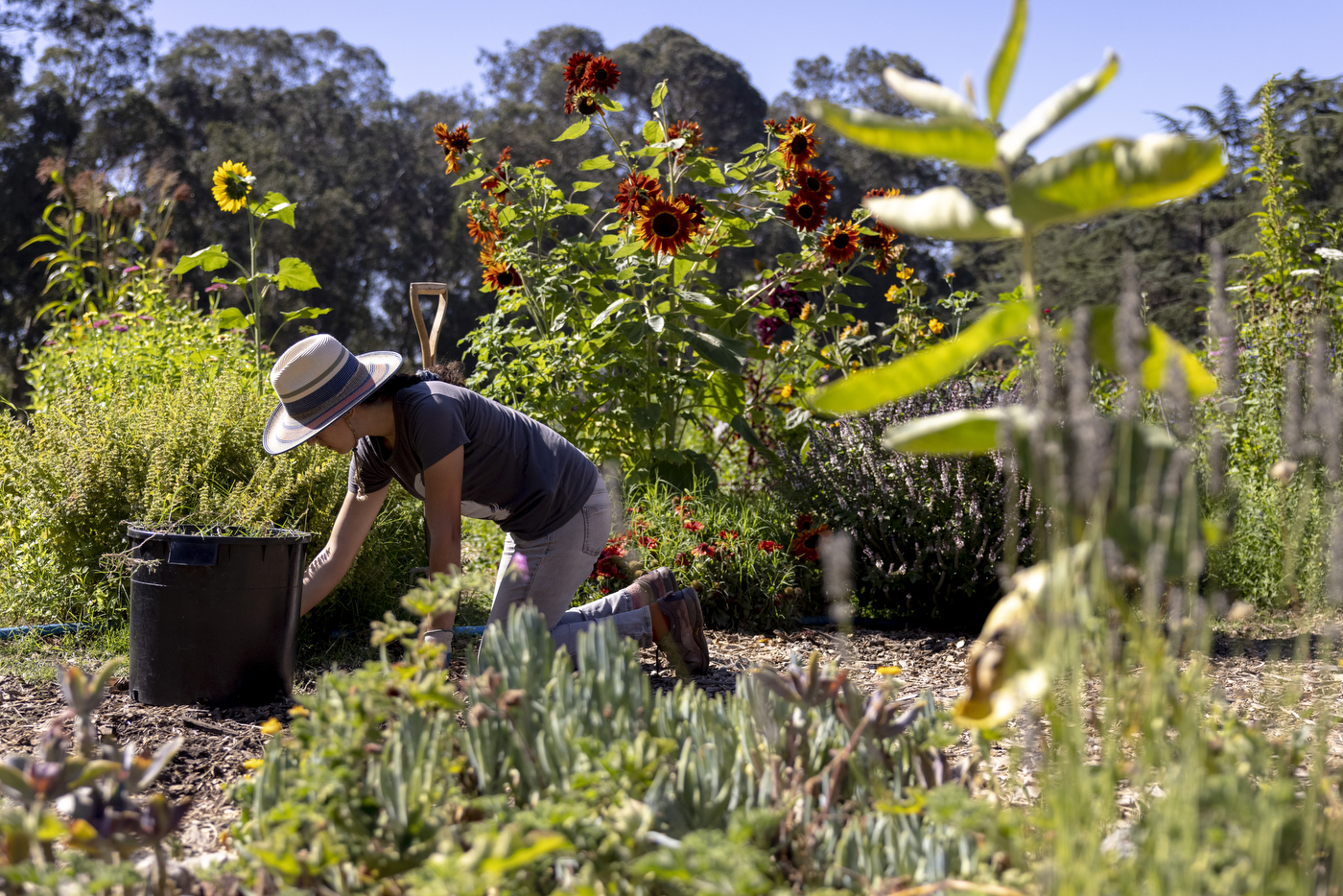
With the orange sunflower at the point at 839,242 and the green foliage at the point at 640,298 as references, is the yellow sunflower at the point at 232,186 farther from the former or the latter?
the orange sunflower at the point at 839,242

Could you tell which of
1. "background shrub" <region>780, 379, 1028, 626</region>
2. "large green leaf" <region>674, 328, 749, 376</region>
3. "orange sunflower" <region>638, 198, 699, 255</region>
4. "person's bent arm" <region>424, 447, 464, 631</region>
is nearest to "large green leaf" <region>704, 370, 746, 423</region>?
"large green leaf" <region>674, 328, 749, 376</region>

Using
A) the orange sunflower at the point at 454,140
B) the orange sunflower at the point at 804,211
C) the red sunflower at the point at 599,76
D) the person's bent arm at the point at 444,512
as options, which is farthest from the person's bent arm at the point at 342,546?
the orange sunflower at the point at 804,211

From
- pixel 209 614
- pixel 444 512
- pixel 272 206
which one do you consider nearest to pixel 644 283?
pixel 272 206

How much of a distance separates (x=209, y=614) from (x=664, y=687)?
1.39m

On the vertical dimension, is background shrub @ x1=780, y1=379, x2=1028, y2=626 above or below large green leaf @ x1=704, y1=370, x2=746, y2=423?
below

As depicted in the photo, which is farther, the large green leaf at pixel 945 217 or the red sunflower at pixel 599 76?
the red sunflower at pixel 599 76

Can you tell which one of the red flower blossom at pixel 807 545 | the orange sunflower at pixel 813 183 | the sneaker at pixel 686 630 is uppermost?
the orange sunflower at pixel 813 183

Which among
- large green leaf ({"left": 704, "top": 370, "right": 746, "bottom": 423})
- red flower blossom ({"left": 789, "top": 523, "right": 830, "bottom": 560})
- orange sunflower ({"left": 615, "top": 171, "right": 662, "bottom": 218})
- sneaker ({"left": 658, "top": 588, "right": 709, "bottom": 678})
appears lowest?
sneaker ({"left": 658, "top": 588, "right": 709, "bottom": 678})

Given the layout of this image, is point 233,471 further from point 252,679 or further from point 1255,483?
point 1255,483

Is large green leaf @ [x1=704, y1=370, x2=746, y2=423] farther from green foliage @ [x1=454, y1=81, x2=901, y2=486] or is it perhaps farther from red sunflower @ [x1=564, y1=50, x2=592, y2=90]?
red sunflower @ [x1=564, y1=50, x2=592, y2=90]

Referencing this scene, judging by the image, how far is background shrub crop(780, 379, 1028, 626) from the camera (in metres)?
3.79

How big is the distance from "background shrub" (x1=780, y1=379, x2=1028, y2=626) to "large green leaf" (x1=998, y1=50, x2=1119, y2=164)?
2.68 m

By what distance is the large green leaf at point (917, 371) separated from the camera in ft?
3.31

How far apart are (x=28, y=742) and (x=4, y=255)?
671 inches
